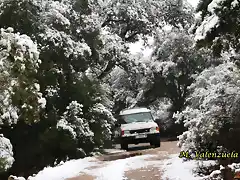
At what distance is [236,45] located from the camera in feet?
23.1

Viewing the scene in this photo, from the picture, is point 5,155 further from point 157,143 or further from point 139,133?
point 157,143

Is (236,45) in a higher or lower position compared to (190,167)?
higher

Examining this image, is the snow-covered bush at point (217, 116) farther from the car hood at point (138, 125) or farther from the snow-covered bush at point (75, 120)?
the snow-covered bush at point (75, 120)

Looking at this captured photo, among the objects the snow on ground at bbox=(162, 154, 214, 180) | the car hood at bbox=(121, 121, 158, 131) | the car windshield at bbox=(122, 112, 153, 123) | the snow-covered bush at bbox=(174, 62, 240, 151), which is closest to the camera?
the snow on ground at bbox=(162, 154, 214, 180)

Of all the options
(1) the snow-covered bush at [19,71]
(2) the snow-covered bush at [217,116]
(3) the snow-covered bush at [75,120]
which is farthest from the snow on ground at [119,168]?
(3) the snow-covered bush at [75,120]

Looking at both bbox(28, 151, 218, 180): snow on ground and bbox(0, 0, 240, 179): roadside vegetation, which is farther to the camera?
bbox(28, 151, 218, 180): snow on ground

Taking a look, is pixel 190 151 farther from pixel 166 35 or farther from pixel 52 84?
pixel 166 35

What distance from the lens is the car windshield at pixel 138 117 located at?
16.2 meters

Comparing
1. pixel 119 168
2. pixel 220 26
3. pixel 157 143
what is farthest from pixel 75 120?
pixel 220 26

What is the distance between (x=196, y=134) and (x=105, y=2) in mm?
14856

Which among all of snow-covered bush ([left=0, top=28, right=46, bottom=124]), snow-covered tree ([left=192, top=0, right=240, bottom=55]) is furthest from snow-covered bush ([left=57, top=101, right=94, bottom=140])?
snow-covered tree ([left=192, top=0, right=240, bottom=55])

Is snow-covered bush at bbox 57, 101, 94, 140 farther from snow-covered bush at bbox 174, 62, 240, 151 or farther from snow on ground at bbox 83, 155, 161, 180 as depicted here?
snow-covered bush at bbox 174, 62, 240, 151

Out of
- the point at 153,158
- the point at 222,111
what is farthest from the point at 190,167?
the point at 153,158

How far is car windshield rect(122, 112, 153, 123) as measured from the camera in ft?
53.3
